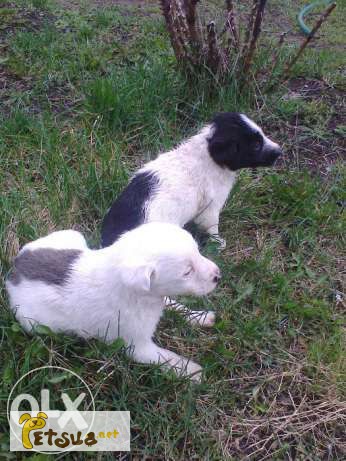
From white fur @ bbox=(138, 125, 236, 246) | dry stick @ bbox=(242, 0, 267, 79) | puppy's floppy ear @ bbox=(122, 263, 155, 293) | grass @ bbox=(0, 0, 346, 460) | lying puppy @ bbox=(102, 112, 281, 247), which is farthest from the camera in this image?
dry stick @ bbox=(242, 0, 267, 79)

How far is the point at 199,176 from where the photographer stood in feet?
12.0

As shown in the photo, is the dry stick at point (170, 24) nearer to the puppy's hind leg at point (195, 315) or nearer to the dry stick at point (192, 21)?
the dry stick at point (192, 21)

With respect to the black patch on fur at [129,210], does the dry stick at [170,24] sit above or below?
above

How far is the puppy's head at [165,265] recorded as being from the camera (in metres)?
2.37

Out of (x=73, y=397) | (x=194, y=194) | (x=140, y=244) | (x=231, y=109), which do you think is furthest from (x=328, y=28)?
(x=73, y=397)

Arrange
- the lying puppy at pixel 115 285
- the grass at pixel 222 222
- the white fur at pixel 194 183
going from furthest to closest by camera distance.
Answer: the white fur at pixel 194 183
the grass at pixel 222 222
the lying puppy at pixel 115 285

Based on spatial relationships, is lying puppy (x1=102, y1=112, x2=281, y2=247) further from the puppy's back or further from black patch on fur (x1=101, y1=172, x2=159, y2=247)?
the puppy's back

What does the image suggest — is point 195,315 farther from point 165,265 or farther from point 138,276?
point 138,276

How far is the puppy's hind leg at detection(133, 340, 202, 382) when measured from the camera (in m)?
2.73

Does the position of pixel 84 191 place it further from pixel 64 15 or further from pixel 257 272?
pixel 64 15

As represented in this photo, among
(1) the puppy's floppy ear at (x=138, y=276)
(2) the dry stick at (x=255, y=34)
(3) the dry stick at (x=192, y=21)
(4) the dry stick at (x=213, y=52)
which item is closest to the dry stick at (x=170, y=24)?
(3) the dry stick at (x=192, y=21)

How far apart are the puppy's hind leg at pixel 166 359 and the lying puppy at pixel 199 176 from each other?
90 centimetres

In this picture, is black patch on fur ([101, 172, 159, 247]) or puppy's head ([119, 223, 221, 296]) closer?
puppy's head ([119, 223, 221, 296])

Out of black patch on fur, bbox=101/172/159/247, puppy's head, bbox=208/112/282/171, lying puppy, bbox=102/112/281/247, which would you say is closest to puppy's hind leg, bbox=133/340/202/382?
black patch on fur, bbox=101/172/159/247
